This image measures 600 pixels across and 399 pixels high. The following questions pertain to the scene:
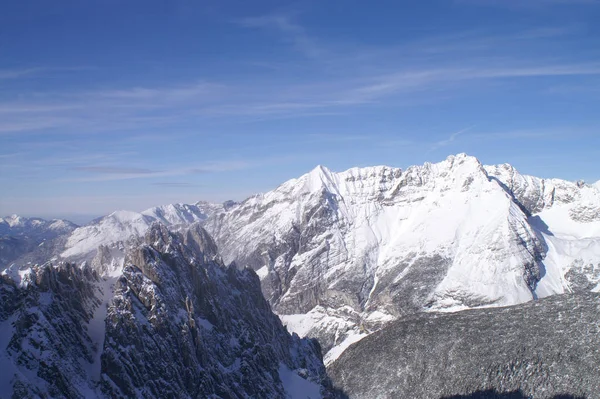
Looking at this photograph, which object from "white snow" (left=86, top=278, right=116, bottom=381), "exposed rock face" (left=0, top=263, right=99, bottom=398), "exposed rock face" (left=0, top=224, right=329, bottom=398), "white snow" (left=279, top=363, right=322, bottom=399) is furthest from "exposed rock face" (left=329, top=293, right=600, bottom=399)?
"exposed rock face" (left=0, top=263, right=99, bottom=398)

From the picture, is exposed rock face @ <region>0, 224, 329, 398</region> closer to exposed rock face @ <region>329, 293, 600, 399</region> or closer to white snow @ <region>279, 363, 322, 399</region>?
white snow @ <region>279, 363, 322, 399</region>

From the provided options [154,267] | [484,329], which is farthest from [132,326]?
[484,329]

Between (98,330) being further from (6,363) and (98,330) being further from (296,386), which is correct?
(296,386)

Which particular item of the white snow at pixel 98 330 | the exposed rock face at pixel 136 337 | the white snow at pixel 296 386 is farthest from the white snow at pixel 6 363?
the white snow at pixel 296 386

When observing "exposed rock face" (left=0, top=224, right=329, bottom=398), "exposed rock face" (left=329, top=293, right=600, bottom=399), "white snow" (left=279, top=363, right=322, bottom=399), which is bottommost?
"exposed rock face" (left=329, top=293, right=600, bottom=399)

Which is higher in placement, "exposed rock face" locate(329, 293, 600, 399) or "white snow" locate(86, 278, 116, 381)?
"white snow" locate(86, 278, 116, 381)

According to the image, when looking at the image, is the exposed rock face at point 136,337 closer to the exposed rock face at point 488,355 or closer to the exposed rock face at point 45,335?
the exposed rock face at point 45,335
